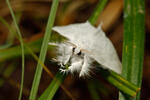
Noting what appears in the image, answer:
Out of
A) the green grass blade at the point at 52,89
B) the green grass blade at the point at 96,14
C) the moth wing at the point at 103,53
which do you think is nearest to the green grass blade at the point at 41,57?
the green grass blade at the point at 52,89

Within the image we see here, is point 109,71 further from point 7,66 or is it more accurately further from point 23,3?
point 23,3

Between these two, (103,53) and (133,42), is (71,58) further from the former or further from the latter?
(133,42)

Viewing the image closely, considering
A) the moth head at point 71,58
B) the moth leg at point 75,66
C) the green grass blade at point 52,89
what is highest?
the moth head at point 71,58

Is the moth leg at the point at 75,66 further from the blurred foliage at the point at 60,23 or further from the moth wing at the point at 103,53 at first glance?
the blurred foliage at the point at 60,23

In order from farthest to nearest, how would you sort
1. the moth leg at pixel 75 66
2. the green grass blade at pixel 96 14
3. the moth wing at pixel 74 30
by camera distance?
the green grass blade at pixel 96 14 → the moth wing at pixel 74 30 → the moth leg at pixel 75 66

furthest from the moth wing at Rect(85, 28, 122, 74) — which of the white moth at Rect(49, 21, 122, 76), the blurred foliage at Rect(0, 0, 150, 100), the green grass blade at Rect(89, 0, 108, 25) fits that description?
the blurred foliage at Rect(0, 0, 150, 100)

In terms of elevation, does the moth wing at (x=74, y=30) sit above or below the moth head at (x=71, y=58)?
above
